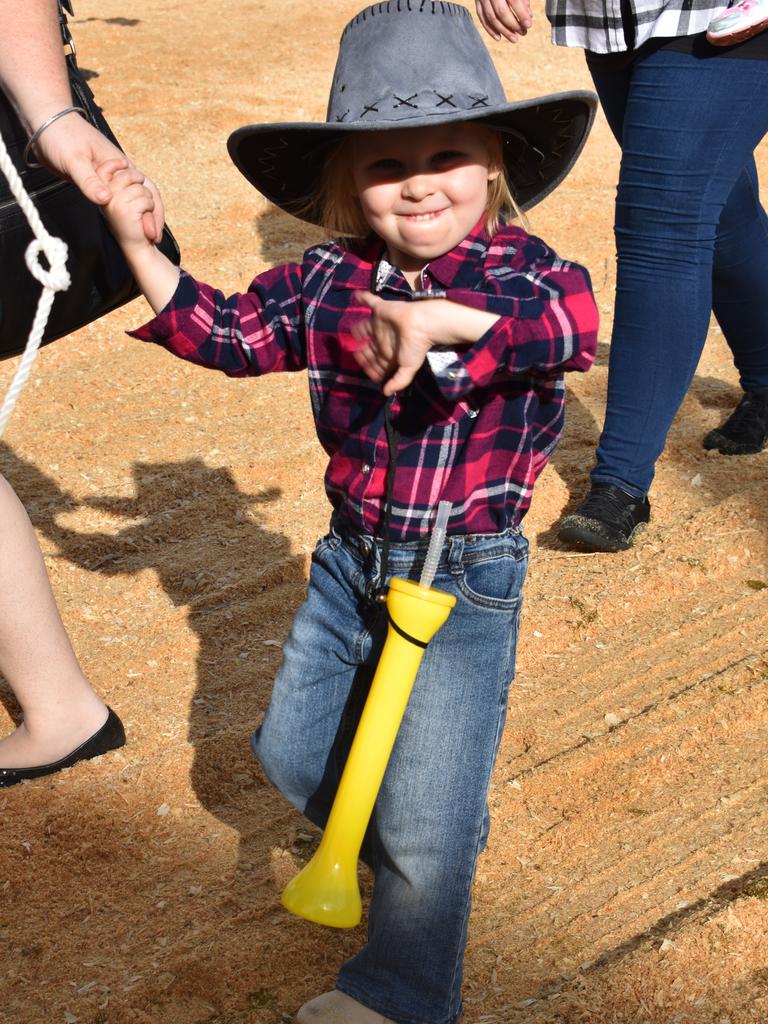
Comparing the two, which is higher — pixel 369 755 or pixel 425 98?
pixel 425 98

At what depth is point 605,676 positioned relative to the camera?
2812 mm

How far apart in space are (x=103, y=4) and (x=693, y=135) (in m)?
8.06

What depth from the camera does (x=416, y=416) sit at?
1.85 metres

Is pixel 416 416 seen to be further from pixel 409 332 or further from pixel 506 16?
pixel 506 16

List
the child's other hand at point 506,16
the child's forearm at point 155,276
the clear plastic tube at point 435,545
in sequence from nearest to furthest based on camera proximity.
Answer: the clear plastic tube at point 435,545 < the child's forearm at point 155,276 < the child's other hand at point 506,16

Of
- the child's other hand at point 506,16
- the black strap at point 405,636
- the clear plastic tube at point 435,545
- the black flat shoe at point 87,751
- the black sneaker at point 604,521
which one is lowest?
the black sneaker at point 604,521

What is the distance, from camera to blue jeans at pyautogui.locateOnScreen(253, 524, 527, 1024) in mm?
1826

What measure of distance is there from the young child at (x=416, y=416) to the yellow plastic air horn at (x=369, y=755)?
0.12 meters

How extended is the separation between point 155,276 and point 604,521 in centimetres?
163

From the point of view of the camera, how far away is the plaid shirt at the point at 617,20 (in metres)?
2.89

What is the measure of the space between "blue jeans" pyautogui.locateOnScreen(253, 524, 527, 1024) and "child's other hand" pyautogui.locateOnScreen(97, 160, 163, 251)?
54cm

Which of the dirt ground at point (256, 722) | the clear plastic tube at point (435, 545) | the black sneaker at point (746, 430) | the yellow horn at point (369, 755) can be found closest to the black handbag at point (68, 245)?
the clear plastic tube at point (435, 545)

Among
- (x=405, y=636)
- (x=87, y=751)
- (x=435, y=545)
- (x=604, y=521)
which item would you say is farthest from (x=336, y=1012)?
(x=604, y=521)

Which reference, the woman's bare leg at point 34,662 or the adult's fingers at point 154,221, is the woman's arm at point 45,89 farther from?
the woman's bare leg at point 34,662
